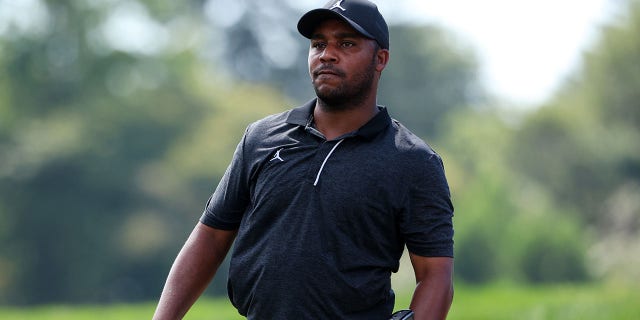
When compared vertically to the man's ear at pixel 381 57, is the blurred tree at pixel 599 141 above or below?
above

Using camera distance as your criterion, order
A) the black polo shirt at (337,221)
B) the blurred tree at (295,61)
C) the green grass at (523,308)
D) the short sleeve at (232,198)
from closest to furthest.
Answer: the black polo shirt at (337,221) < the short sleeve at (232,198) < the green grass at (523,308) < the blurred tree at (295,61)

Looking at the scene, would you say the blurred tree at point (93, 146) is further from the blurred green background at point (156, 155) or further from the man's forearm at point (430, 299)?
the man's forearm at point (430, 299)

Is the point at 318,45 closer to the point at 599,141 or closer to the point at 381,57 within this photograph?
the point at 381,57

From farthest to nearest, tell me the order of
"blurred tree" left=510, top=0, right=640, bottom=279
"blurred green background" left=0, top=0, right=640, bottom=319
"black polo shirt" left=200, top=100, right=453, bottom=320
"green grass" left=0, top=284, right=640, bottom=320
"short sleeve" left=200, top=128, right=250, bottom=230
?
"blurred tree" left=510, top=0, right=640, bottom=279 → "blurred green background" left=0, top=0, right=640, bottom=319 → "green grass" left=0, top=284, right=640, bottom=320 → "short sleeve" left=200, top=128, right=250, bottom=230 → "black polo shirt" left=200, top=100, right=453, bottom=320

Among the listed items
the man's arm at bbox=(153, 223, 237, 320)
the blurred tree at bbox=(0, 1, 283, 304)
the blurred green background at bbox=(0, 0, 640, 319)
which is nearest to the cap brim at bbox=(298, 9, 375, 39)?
the man's arm at bbox=(153, 223, 237, 320)

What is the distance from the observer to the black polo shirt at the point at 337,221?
4102 mm

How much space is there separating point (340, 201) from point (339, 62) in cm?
42

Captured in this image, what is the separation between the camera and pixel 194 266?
175 inches

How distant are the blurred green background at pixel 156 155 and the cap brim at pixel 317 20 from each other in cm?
3550

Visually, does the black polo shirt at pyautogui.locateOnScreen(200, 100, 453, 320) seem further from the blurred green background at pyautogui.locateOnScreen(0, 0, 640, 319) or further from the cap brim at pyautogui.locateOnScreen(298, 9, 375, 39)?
the blurred green background at pyautogui.locateOnScreen(0, 0, 640, 319)

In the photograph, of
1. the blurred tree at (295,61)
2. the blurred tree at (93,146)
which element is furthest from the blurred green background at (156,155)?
the blurred tree at (295,61)

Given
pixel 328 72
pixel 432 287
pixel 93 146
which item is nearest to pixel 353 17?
pixel 328 72

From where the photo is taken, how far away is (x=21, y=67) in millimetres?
55562

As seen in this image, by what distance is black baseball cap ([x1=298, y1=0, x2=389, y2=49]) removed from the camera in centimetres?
416
